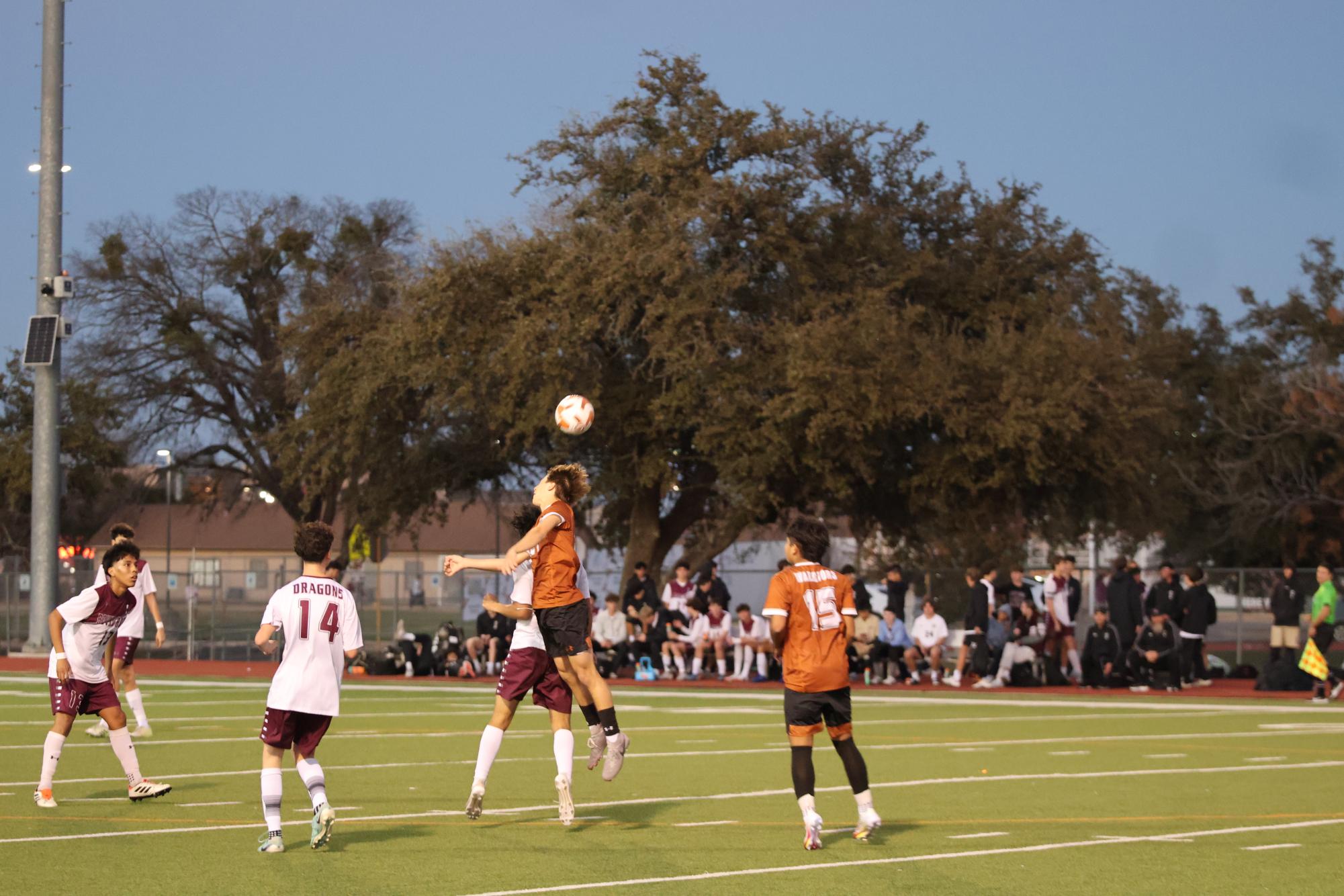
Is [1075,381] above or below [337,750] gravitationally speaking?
above

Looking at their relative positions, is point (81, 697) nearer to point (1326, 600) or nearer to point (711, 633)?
point (711, 633)

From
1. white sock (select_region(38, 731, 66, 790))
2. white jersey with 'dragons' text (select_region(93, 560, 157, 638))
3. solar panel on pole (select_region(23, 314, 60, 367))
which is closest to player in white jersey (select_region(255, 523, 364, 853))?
white sock (select_region(38, 731, 66, 790))

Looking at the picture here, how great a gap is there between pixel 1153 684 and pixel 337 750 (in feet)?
53.1

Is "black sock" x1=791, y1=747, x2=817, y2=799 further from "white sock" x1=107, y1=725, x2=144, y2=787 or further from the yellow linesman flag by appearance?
the yellow linesman flag

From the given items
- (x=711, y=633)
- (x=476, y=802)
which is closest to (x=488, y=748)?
(x=476, y=802)

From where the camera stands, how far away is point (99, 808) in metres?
10.8

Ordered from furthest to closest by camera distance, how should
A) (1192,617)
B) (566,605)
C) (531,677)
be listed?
(1192,617) → (531,677) → (566,605)

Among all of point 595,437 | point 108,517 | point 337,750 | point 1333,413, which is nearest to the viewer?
point 337,750

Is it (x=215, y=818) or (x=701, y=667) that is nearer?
(x=215, y=818)

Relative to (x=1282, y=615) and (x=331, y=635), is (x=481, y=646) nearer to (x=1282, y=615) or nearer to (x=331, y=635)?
(x=1282, y=615)

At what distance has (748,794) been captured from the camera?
39.1 feet

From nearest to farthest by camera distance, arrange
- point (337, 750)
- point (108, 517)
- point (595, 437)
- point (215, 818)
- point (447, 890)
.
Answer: point (447, 890) → point (215, 818) → point (337, 750) → point (595, 437) → point (108, 517)

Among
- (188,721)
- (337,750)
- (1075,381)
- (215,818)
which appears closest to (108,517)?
(1075,381)

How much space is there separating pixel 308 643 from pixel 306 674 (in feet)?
0.54
